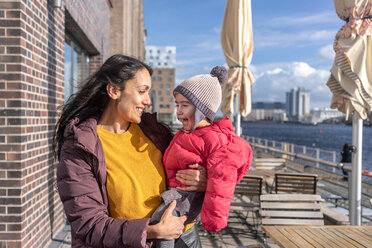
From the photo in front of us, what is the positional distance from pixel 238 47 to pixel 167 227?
244 inches

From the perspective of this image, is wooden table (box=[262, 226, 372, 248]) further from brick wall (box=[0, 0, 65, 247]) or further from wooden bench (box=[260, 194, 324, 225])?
brick wall (box=[0, 0, 65, 247])

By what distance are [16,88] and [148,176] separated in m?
1.76

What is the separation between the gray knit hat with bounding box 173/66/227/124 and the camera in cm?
185

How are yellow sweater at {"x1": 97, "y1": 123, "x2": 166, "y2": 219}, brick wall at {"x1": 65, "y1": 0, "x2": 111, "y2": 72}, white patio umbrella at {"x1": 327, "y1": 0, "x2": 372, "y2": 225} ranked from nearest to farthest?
yellow sweater at {"x1": 97, "y1": 123, "x2": 166, "y2": 219} < white patio umbrella at {"x1": 327, "y1": 0, "x2": 372, "y2": 225} < brick wall at {"x1": 65, "y1": 0, "x2": 111, "y2": 72}

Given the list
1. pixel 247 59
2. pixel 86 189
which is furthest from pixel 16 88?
pixel 247 59

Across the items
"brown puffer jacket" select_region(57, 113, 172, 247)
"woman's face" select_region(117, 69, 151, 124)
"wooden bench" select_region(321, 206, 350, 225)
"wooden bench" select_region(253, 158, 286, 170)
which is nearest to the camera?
"brown puffer jacket" select_region(57, 113, 172, 247)

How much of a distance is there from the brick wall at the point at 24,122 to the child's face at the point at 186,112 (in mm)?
1716

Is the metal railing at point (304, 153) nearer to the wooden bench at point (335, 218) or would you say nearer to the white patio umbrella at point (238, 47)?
the wooden bench at point (335, 218)

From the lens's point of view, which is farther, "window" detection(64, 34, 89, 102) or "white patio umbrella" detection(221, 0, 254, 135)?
"white patio umbrella" detection(221, 0, 254, 135)

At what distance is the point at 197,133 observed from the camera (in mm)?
1891

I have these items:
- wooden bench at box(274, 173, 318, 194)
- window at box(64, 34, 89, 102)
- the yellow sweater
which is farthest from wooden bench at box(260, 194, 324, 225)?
window at box(64, 34, 89, 102)

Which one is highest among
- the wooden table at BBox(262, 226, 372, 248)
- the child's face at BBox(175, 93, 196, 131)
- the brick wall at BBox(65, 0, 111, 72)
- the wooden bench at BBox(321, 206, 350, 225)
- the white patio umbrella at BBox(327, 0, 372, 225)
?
the brick wall at BBox(65, 0, 111, 72)

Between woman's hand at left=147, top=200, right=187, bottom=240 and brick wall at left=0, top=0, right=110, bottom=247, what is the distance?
180cm

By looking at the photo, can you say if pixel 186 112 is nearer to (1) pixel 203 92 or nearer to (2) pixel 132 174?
(1) pixel 203 92
